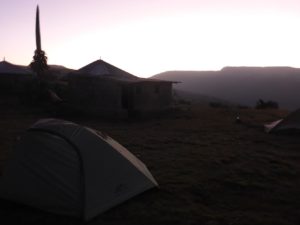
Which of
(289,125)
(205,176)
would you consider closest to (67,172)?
(205,176)

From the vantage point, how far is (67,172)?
8.19 metres

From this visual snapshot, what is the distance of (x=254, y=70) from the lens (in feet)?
325

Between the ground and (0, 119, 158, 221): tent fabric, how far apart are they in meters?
0.23

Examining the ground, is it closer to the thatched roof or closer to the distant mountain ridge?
the thatched roof

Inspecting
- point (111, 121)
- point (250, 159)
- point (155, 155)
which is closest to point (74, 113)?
point (111, 121)

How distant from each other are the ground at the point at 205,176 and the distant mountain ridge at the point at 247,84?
2061 inches

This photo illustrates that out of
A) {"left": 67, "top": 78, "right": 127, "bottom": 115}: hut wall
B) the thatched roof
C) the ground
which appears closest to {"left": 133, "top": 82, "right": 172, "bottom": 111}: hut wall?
{"left": 67, "top": 78, "right": 127, "bottom": 115}: hut wall

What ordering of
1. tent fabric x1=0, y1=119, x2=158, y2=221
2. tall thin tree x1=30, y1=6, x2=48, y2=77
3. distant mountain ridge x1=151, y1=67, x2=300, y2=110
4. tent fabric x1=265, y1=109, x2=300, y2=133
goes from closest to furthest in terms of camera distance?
1. tent fabric x1=0, y1=119, x2=158, y2=221
2. tent fabric x1=265, y1=109, x2=300, y2=133
3. tall thin tree x1=30, y1=6, x2=48, y2=77
4. distant mountain ridge x1=151, y1=67, x2=300, y2=110

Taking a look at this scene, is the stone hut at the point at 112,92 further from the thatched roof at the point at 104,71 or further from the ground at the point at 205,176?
the ground at the point at 205,176

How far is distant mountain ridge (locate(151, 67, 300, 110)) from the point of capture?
257 ft

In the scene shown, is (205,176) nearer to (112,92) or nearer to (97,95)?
(112,92)

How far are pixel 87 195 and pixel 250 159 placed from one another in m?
7.26

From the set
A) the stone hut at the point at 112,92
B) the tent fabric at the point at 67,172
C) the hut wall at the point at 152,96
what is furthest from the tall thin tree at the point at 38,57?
the tent fabric at the point at 67,172

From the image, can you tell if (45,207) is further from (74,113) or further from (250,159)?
(74,113)
